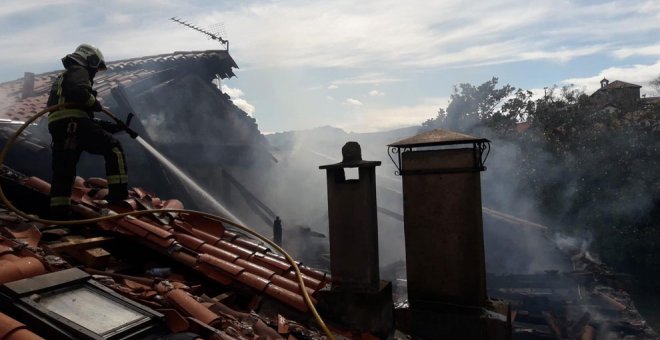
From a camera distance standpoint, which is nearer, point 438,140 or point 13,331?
point 13,331

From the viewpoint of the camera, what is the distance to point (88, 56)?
5.23 meters

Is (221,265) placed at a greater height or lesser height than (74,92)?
lesser

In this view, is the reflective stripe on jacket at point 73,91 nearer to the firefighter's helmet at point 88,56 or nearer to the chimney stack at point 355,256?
the firefighter's helmet at point 88,56

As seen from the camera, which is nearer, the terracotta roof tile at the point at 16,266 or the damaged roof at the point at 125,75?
Result: the terracotta roof tile at the point at 16,266

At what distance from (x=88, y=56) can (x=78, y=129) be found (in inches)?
34.3

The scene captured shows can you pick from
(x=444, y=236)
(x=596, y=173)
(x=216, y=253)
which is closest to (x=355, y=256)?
(x=444, y=236)

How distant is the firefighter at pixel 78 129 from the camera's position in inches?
196

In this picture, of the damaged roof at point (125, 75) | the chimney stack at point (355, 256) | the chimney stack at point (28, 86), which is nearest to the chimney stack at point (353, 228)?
the chimney stack at point (355, 256)

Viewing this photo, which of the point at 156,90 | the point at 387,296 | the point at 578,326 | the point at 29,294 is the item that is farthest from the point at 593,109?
the point at 29,294

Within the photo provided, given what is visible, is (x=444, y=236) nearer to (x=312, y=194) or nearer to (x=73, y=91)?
(x=73, y=91)

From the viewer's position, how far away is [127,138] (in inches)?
425

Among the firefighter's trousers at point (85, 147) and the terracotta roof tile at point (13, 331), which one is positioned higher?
the firefighter's trousers at point (85, 147)

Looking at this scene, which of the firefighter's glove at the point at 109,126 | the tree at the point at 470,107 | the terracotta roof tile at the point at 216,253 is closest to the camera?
the terracotta roof tile at the point at 216,253

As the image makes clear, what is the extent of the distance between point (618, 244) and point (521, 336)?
1246 cm
